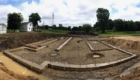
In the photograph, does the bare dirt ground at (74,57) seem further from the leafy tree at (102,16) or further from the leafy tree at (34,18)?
the leafy tree at (34,18)

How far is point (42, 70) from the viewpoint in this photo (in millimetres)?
10391

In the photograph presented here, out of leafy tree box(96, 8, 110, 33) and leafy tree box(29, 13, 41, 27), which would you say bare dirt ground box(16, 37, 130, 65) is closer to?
leafy tree box(96, 8, 110, 33)

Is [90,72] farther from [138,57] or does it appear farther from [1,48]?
[1,48]

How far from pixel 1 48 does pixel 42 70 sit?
11167 millimetres

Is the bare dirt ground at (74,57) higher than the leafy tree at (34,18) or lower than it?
lower

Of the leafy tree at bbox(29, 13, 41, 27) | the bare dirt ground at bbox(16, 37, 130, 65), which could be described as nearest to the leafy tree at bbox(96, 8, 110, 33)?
the leafy tree at bbox(29, 13, 41, 27)

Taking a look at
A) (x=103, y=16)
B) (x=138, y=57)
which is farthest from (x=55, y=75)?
(x=103, y=16)

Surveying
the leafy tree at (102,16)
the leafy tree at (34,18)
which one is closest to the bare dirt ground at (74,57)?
the leafy tree at (102,16)

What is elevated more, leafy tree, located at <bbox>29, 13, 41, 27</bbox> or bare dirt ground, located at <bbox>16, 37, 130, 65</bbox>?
leafy tree, located at <bbox>29, 13, 41, 27</bbox>

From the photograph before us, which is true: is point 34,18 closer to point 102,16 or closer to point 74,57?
point 102,16

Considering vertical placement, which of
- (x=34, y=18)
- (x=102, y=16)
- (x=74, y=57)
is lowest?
(x=74, y=57)

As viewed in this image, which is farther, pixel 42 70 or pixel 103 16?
pixel 103 16

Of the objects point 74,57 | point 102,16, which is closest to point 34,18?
point 102,16

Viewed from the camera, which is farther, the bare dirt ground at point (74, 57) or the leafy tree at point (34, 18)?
the leafy tree at point (34, 18)
